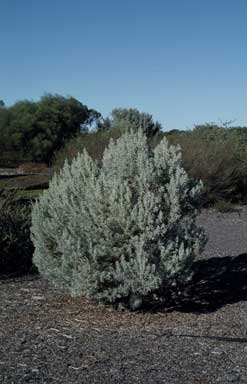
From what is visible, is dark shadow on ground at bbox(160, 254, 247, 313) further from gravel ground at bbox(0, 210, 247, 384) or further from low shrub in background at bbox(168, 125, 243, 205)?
low shrub in background at bbox(168, 125, 243, 205)

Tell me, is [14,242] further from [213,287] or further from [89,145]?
[89,145]

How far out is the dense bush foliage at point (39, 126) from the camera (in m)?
52.2

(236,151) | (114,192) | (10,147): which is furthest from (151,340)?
(10,147)

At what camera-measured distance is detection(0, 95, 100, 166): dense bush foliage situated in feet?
171

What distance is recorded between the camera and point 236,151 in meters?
21.9

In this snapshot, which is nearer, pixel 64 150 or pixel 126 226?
pixel 126 226

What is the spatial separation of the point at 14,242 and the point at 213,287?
9.61ft

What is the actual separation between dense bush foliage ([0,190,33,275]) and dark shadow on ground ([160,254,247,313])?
245 cm

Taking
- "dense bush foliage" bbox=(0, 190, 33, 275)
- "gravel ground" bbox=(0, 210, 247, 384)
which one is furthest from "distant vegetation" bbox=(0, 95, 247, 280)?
"gravel ground" bbox=(0, 210, 247, 384)

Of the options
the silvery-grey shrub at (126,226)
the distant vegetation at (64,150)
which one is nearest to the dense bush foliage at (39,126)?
the distant vegetation at (64,150)

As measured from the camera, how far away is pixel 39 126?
5541 cm

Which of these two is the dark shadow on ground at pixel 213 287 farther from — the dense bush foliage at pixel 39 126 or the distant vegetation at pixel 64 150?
the dense bush foliage at pixel 39 126

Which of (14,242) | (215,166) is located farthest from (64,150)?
(14,242)

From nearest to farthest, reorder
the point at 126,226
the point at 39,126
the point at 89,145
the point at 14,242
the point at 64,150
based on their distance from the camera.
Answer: the point at 126,226
the point at 14,242
the point at 89,145
the point at 64,150
the point at 39,126
